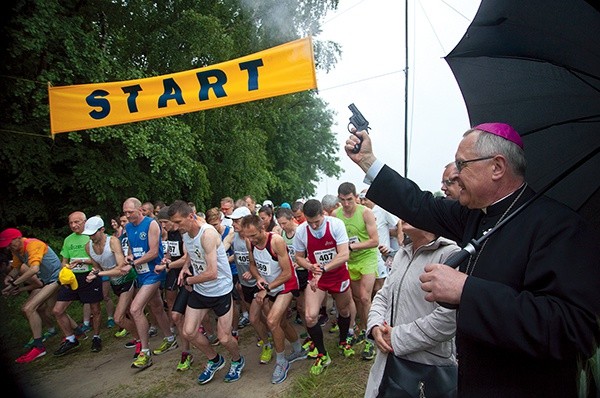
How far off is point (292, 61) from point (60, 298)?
4812mm

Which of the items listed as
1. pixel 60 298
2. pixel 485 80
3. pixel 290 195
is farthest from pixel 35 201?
pixel 290 195

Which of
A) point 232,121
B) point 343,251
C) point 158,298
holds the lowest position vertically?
point 158,298

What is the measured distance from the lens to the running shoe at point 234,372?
190 inches

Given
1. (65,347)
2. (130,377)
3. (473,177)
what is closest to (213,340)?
(130,377)

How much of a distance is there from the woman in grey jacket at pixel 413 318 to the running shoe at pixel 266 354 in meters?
3.08

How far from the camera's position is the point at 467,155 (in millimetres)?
1597

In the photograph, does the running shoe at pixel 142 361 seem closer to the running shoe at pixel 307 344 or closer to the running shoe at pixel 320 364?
the running shoe at pixel 307 344

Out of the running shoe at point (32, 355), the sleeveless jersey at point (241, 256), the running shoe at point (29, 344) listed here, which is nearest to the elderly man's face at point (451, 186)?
the sleeveless jersey at point (241, 256)

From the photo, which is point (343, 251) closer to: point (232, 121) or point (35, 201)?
point (35, 201)

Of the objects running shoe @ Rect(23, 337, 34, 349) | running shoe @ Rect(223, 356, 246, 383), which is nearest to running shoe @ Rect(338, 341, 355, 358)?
running shoe @ Rect(223, 356, 246, 383)

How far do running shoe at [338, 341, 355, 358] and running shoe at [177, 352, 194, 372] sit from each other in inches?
77.6

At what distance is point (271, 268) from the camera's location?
195 inches

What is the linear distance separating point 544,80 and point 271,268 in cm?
369

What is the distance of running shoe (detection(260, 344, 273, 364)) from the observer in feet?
17.4
